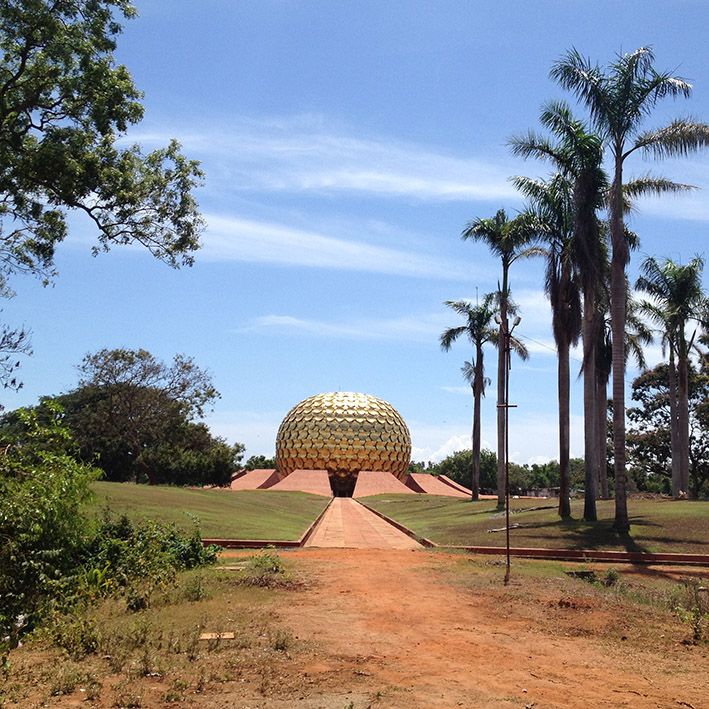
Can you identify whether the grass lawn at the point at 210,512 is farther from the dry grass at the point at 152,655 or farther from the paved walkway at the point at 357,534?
the dry grass at the point at 152,655

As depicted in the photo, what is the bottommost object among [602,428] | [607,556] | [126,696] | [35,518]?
[607,556]

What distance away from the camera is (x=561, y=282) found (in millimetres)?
23594

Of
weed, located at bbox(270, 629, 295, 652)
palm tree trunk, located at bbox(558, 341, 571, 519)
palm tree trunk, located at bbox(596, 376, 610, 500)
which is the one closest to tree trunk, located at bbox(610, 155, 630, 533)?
palm tree trunk, located at bbox(558, 341, 571, 519)

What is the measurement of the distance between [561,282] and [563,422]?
441cm

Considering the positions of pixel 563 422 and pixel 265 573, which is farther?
pixel 563 422

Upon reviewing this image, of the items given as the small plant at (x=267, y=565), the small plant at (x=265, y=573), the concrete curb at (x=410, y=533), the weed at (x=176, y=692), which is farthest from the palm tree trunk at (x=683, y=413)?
the weed at (x=176, y=692)

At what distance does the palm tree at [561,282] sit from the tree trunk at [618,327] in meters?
3.33

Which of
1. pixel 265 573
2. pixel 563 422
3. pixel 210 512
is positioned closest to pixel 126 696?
pixel 265 573

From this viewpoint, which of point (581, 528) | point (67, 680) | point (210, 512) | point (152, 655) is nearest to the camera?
point (67, 680)

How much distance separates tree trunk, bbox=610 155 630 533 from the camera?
19.3m

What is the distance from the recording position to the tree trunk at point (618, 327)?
19.3m

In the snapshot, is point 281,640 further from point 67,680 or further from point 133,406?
point 133,406

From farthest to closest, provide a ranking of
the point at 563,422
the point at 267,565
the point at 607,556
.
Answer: the point at 563,422
the point at 607,556
the point at 267,565

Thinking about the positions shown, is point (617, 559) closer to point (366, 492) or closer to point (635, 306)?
point (635, 306)
